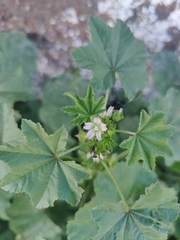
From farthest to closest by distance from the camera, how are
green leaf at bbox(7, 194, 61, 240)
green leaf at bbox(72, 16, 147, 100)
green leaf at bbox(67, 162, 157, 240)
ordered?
green leaf at bbox(7, 194, 61, 240)
green leaf at bbox(67, 162, 157, 240)
green leaf at bbox(72, 16, 147, 100)

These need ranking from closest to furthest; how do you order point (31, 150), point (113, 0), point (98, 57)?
point (31, 150) → point (98, 57) → point (113, 0)

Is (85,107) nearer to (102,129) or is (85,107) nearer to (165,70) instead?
(102,129)

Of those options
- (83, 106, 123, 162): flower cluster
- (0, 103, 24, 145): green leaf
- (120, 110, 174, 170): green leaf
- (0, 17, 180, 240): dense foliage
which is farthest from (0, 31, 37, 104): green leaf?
(120, 110, 174, 170): green leaf

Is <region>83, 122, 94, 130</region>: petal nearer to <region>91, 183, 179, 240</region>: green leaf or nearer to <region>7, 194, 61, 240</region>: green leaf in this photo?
<region>91, 183, 179, 240</region>: green leaf

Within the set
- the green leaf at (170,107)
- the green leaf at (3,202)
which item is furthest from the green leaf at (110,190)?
the green leaf at (3,202)

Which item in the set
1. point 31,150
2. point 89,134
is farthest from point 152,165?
point 31,150

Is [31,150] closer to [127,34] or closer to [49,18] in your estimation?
[127,34]
